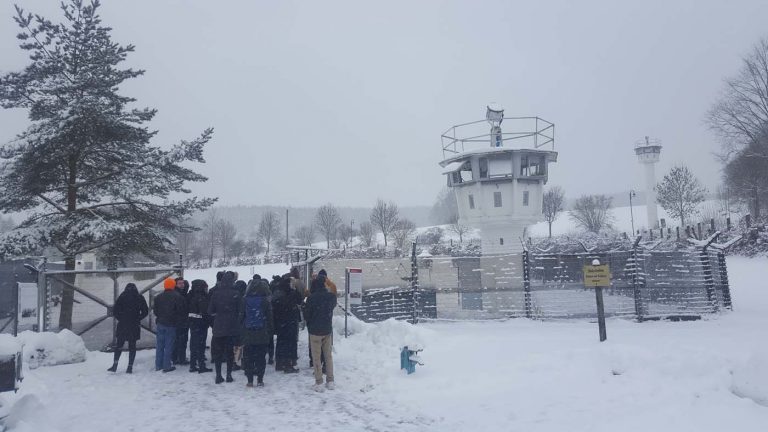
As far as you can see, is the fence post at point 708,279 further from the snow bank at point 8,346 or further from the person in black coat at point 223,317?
the snow bank at point 8,346

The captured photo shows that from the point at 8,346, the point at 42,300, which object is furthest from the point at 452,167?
the point at 8,346

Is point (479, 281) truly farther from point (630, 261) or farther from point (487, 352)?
point (487, 352)

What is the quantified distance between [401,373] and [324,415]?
2396mm

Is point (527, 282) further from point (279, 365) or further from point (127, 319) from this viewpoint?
point (127, 319)

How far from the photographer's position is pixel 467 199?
69.9 feet

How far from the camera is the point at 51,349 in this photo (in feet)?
34.4

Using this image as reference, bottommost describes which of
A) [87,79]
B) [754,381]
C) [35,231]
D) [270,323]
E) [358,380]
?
[358,380]

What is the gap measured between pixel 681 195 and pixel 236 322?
63032 millimetres

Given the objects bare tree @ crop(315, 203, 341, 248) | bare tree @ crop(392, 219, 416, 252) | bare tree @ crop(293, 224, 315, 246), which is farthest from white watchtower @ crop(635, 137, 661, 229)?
bare tree @ crop(293, 224, 315, 246)

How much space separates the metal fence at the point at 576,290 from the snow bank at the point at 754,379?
301 inches

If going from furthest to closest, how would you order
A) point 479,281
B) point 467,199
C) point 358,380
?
point 467,199, point 479,281, point 358,380

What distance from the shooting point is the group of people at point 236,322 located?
29.2 feet

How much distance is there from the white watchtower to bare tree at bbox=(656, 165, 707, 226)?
15.3 ft

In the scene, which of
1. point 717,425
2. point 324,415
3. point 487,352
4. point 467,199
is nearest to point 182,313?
point 324,415
